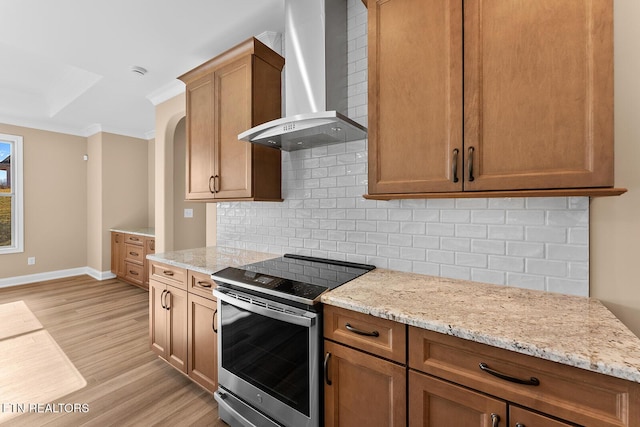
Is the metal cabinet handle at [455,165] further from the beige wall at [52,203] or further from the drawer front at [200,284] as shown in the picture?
the beige wall at [52,203]

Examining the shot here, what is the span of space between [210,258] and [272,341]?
0.99 metres

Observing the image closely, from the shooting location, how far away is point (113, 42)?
8.08ft

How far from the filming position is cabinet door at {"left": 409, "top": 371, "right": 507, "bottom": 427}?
36.8 inches

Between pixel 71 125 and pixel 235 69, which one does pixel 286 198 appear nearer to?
pixel 235 69


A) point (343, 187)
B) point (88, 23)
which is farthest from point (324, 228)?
point (88, 23)

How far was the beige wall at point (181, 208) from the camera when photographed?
151 inches

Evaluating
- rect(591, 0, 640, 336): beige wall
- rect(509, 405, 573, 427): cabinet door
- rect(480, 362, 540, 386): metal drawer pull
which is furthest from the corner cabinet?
rect(591, 0, 640, 336): beige wall

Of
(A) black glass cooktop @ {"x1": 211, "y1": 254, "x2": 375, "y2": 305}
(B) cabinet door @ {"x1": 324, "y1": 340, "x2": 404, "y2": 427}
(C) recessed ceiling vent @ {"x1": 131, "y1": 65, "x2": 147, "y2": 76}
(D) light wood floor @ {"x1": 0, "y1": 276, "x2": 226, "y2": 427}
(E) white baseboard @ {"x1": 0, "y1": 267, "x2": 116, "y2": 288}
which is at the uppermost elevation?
(C) recessed ceiling vent @ {"x1": 131, "y1": 65, "x2": 147, "y2": 76}

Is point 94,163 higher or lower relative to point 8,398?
higher

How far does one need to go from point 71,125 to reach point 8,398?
4644mm

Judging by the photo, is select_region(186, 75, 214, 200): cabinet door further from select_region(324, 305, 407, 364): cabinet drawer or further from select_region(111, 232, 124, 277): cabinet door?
select_region(111, 232, 124, 277): cabinet door

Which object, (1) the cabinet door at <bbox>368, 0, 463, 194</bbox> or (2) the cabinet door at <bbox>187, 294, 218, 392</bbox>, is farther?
(2) the cabinet door at <bbox>187, 294, 218, 392</bbox>

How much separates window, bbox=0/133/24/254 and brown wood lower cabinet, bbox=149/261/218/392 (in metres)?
4.21

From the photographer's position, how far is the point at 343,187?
2.04 meters
